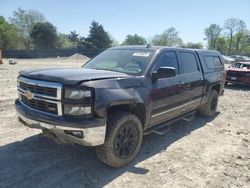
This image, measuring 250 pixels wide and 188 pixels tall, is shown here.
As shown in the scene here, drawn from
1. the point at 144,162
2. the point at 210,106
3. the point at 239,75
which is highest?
the point at 239,75

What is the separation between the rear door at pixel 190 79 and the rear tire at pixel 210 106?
0.92 meters

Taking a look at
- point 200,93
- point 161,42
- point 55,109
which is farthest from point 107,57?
point 161,42

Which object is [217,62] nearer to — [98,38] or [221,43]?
[98,38]

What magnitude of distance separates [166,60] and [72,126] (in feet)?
8.11

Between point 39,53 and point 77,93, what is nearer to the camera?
point 77,93

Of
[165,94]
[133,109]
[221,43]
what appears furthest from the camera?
[221,43]

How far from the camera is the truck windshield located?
452cm

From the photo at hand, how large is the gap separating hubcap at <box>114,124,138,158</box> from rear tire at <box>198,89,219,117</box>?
353cm

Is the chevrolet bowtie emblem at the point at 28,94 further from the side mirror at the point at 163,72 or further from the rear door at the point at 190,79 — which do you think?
the rear door at the point at 190,79

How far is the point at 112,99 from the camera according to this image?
3.57 meters

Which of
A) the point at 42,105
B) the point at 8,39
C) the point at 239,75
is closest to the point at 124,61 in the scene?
the point at 42,105

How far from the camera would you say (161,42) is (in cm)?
9438

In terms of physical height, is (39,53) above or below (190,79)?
below

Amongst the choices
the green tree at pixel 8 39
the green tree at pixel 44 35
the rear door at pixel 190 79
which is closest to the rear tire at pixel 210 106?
the rear door at pixel 190 79
